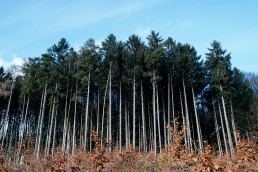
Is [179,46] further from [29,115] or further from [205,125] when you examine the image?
[29,115]

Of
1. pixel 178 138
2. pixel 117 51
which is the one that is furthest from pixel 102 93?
pixel 178 138

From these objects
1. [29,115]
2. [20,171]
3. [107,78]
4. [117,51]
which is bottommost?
[20,171]

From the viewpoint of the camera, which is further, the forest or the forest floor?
the forest

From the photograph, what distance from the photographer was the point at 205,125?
36281 mm

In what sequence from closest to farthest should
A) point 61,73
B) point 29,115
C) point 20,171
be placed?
point 20,171, point 61,73, point 29,115

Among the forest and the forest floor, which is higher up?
the forest

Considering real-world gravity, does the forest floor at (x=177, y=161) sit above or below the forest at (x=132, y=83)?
below

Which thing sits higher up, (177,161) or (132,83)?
(132,83)

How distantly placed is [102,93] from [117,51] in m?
5.92

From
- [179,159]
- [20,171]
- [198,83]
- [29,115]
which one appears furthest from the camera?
[29,115]

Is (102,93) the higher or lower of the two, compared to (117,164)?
higher

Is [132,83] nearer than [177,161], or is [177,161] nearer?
[177,161]

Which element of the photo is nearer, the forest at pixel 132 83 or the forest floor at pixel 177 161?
the forest floor at pixel 177 161

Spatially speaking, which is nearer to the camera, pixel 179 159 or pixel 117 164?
pixel 179 159
